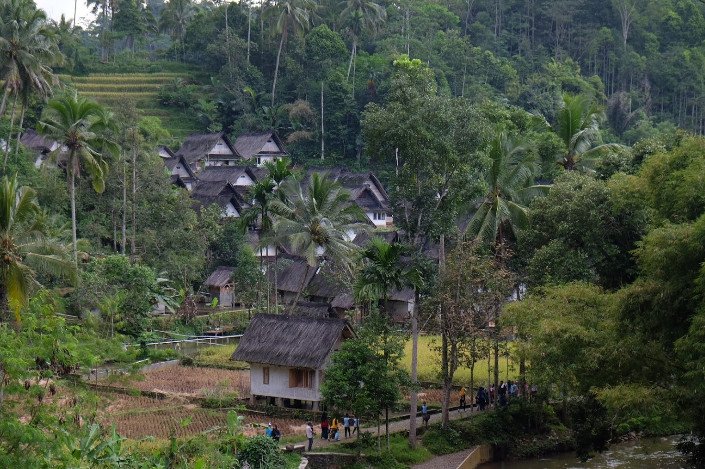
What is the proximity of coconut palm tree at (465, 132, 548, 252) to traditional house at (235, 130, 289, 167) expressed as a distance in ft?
110

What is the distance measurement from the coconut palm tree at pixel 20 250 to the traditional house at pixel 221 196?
90.4 feet

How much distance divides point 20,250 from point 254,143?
4200 centimetres

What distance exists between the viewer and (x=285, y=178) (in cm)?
4081

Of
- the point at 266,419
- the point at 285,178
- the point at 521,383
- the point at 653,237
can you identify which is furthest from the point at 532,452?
the point at 285,178

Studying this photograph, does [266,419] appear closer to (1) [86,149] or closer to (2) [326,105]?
(1) [86,149]

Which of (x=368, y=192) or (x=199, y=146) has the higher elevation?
(x=199, y=146)

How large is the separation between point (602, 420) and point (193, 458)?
15305 mm

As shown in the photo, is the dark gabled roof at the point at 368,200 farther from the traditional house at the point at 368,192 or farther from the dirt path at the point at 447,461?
the dirt path at the point at 447,461

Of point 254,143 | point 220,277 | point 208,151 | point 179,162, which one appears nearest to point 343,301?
point 220,277

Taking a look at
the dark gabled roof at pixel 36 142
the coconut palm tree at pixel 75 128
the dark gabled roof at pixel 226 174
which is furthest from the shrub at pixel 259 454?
the dark gabled roof at pixel 36 142

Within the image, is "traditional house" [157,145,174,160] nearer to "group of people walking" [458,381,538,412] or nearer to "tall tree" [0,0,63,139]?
"tall tree" [0,0,63,139]

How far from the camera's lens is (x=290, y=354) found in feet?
107

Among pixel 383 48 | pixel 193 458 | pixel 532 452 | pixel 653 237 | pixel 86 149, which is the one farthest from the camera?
pixel 383 48

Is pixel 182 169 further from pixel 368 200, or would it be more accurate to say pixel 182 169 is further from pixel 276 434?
pixel 276 434
